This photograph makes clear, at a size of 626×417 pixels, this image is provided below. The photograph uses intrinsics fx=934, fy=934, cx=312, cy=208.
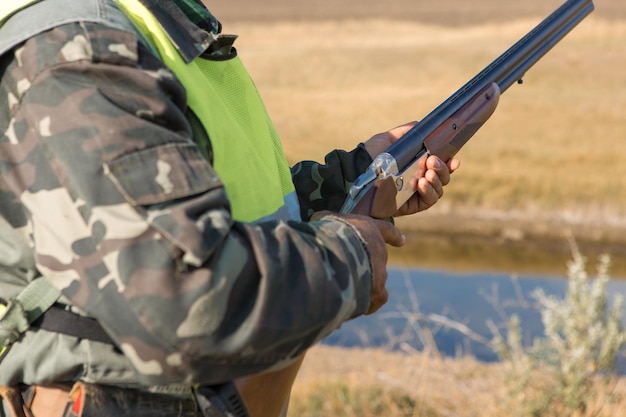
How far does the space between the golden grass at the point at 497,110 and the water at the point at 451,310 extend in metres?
3.60

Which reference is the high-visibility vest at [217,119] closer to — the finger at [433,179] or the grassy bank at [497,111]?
the finger at [433,179]

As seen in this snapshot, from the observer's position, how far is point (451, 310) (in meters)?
11.5

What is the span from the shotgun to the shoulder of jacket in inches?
36.6

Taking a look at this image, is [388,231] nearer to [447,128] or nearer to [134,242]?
[134,242]

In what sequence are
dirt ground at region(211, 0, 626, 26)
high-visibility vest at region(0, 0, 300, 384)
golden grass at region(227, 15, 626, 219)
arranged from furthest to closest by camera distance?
dirt ground at region(211, 0, 626, 26) → golden grass at region(227, 15, 626, 219) → high-visibility vest at region(0, 0, 300, 384)

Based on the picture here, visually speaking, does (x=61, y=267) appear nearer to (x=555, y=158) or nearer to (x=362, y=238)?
(x=362, y=238)

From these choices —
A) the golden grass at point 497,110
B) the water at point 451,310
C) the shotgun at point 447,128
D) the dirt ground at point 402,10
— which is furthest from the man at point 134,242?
the dirt ground at point 402,10

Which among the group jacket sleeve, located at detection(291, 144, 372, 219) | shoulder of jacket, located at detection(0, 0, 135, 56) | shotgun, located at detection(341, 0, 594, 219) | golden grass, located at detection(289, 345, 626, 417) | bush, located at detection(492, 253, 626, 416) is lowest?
golden grass, located at detection(289, 345, 626, 417)

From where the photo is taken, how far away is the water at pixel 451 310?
388 inches

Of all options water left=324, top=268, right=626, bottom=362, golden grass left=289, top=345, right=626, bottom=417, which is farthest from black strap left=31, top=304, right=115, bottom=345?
water left=324, top=268, right=626, bottom=362

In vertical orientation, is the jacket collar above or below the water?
above

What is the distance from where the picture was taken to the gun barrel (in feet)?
8.73

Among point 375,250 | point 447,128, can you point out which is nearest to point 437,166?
point 447,128

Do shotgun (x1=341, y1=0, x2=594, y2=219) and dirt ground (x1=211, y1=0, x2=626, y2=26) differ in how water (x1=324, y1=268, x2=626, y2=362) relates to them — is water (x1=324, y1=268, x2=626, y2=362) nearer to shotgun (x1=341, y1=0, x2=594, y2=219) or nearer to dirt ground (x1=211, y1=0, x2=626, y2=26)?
shotgun (x1=341, y1=0, x2=594, y2=219)
